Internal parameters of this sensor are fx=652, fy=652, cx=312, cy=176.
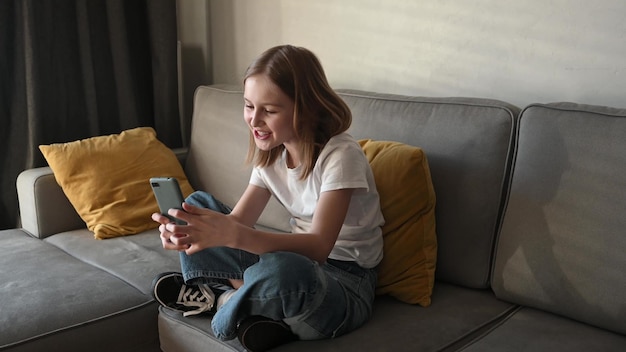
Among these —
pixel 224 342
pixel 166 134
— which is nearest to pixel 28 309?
pixel 224 342

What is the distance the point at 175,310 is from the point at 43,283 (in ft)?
1.38

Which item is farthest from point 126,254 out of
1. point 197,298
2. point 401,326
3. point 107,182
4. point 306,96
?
point 401,326

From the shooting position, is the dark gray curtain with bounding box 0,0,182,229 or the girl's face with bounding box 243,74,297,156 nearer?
the girl's face with bounding box 243,74,297,156

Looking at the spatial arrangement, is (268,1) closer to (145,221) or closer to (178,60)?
(178,60)

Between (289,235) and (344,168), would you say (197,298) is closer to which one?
(289,235)

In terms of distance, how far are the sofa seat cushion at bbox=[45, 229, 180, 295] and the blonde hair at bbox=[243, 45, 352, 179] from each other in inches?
22.6

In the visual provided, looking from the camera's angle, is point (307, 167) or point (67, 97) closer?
point (307, 167)

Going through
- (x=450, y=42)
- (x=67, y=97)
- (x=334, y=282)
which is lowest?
(x=334, y=282)

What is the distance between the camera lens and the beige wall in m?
1.73

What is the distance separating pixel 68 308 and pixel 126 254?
1.34ft

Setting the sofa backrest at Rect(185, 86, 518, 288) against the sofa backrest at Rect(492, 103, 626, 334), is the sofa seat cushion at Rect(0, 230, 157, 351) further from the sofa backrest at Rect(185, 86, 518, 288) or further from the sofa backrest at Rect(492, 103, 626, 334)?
the sofa backrest at Rect(492, 103, 626, 334)

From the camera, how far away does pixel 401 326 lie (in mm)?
1492

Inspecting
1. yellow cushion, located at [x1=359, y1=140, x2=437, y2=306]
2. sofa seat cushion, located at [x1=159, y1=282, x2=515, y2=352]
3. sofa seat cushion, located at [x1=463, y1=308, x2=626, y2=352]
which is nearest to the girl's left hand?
sofa seat cushion, located at [x1=159, y1=282, x2=515, y2=352]

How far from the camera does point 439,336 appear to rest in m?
1.45
